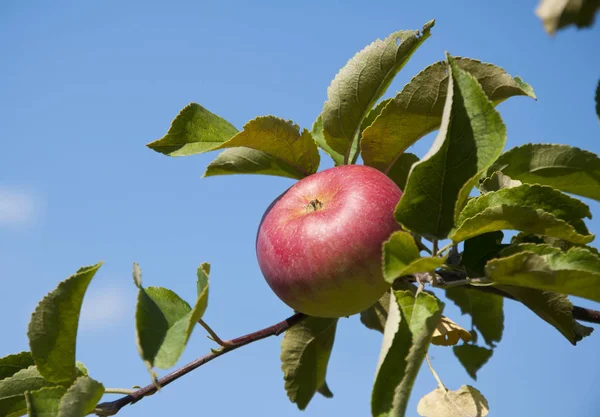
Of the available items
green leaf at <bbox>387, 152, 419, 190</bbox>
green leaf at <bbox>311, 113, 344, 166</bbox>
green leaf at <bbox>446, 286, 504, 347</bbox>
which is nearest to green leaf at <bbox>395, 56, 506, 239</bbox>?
green leaf at <bbox>387, 152, 419, 190</bbox>

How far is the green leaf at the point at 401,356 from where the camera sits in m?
1.24

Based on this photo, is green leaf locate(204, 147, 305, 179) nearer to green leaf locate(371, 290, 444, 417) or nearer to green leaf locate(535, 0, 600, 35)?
green leaf locate(371, 290, 444, 417)

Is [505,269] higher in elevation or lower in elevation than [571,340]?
higher

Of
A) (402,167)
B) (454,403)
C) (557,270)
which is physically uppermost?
(402,167)

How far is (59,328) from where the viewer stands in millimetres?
1505

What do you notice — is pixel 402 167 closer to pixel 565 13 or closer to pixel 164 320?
pixel 164 320

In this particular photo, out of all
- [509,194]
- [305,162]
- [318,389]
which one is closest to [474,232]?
[509,194]

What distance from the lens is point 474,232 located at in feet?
4.43

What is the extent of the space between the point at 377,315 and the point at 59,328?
0.93 metres

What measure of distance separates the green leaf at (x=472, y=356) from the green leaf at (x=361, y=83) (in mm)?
739

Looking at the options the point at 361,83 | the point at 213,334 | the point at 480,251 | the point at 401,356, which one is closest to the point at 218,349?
the point at 213,334

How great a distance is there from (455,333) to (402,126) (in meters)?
0.65

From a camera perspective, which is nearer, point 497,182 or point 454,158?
point 454,158

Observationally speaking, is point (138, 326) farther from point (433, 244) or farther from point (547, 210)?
point (547, 210)
